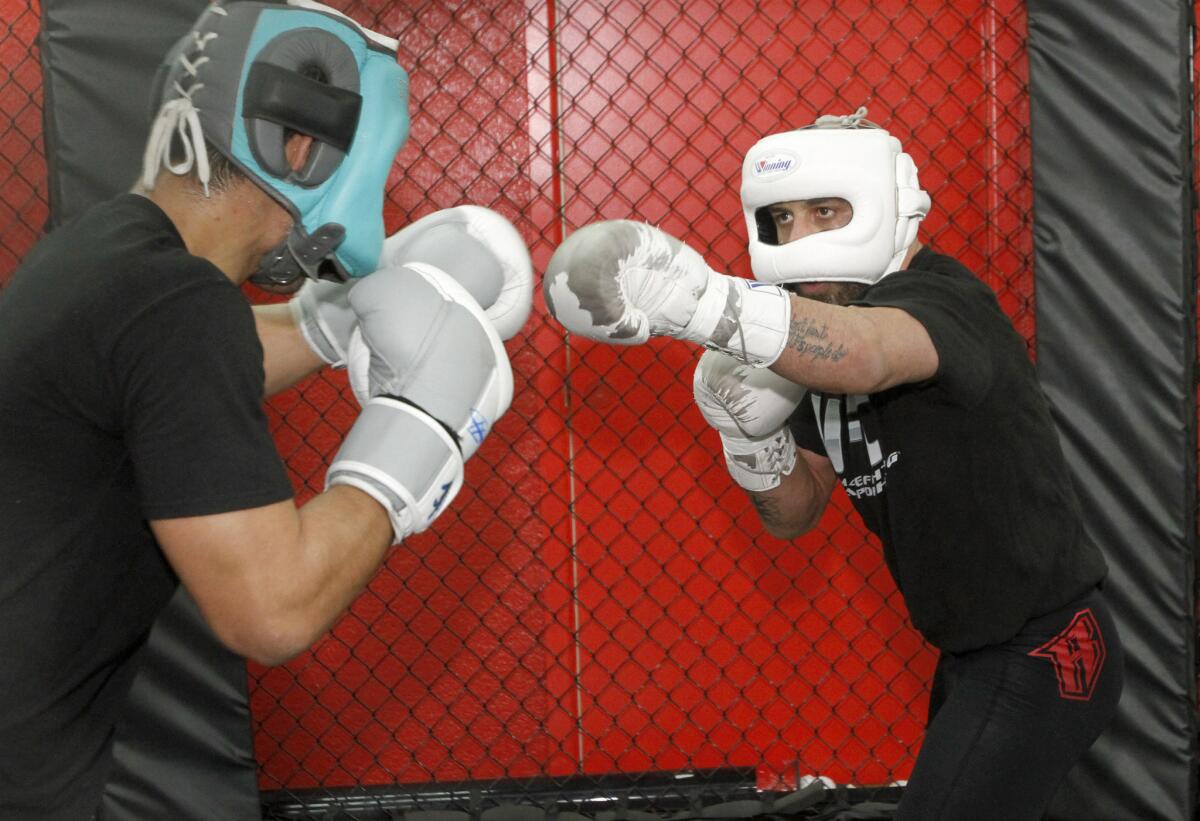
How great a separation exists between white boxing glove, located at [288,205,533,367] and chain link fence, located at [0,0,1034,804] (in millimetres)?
1185

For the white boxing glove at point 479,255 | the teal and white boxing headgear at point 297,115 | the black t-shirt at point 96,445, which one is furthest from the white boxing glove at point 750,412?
the black t-shirt at point 96,445

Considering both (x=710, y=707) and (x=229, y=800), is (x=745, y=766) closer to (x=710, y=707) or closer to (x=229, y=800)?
(x=710, y=707)

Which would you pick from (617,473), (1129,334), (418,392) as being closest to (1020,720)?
(418,392)

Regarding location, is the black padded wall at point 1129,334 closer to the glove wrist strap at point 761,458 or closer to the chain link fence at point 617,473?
the chain link fence at point 617,473

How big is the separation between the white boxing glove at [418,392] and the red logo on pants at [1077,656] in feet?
3.06

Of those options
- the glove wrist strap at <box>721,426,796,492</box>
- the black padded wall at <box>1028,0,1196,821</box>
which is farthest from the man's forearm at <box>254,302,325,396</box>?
the black padded wall at <box>1028,0,1196,821</box>

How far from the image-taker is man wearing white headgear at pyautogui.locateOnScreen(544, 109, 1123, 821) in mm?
1317

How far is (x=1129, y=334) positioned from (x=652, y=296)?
5.20ft

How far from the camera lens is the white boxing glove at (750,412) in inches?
67.9

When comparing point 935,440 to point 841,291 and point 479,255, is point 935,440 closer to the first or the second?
point 841,291

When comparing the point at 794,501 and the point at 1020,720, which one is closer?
the point at 1020,720

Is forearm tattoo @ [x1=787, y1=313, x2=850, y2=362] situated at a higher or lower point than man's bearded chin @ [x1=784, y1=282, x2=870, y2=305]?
lower

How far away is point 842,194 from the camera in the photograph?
169cm

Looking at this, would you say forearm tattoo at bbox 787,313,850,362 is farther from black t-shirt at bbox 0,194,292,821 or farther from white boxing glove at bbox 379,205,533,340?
black t-shirt at bbox 0,194,292,821
